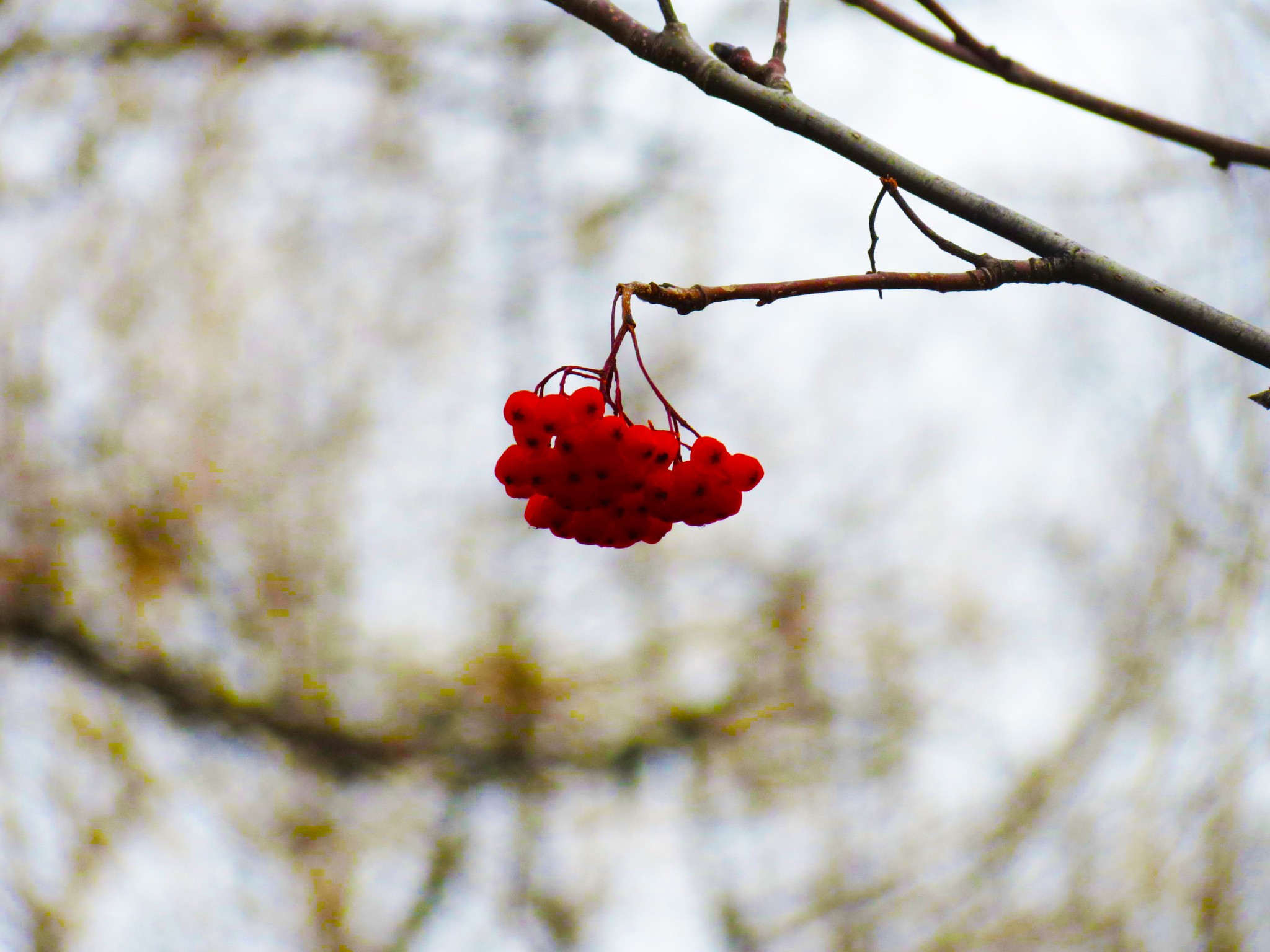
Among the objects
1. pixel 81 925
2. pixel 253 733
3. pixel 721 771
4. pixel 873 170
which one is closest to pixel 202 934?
pixel 81 925

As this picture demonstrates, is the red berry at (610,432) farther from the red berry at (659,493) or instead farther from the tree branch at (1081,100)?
the tree branch at (1081,100)

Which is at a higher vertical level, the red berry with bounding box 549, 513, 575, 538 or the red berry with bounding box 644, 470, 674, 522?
the red berry with bounding box 549, 513, 575, 538

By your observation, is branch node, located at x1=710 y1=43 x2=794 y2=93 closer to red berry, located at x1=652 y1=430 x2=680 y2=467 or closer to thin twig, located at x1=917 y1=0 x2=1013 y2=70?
thin twig, located at x1=917 y1=0 x2=1013 y2=70

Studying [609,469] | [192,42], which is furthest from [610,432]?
[192,42]

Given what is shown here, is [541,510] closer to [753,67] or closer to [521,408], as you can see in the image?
[521,408]

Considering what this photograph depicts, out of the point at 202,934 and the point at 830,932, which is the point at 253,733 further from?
the point at 830,932

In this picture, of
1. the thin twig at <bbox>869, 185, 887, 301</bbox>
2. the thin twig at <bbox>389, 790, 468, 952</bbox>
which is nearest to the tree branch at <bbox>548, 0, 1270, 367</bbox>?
the thin twig at <bbox>869, 185, 887, 301</bbox>

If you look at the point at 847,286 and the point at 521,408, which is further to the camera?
the point at 521,408
